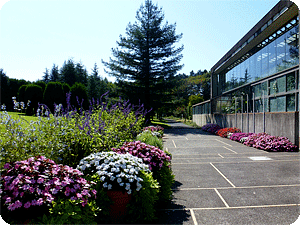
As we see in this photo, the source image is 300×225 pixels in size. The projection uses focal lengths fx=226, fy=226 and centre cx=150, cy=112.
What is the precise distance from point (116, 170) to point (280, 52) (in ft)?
44.8

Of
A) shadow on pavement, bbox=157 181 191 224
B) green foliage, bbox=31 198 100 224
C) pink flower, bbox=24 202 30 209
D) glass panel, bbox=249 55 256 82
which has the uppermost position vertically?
glass panel, bbox=249 55 256 82

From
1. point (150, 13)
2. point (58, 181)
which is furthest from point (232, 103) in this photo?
point (58, 181)

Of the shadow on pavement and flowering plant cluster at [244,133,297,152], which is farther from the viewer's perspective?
flowering plant cluster at [244,133,297,152]

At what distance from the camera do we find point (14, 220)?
2.12 meters

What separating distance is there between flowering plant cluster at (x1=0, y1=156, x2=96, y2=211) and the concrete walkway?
1208 mm

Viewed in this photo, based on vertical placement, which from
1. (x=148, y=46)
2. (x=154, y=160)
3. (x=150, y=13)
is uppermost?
(x=150, y=13)

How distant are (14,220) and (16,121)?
165 cm

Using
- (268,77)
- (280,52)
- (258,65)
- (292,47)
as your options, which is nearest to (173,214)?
(292,47)

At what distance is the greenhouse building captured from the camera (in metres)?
10.4

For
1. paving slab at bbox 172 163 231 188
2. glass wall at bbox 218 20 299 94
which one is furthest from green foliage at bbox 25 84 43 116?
paving slab at bbox 172 163 231 188

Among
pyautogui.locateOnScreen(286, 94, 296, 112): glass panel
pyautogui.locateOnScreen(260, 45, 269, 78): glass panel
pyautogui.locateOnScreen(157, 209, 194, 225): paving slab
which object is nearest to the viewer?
pyautogui.locateOnScreen(157, 209, 194, 225): paving slab

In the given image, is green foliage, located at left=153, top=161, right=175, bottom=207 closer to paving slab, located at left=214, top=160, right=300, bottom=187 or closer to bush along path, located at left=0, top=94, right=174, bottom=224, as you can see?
bush along path, located at left=0, top=94, right=174, bottom=224

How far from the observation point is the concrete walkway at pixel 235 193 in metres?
3.03

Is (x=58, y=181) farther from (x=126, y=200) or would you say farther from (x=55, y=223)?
(x=126, y=200)
